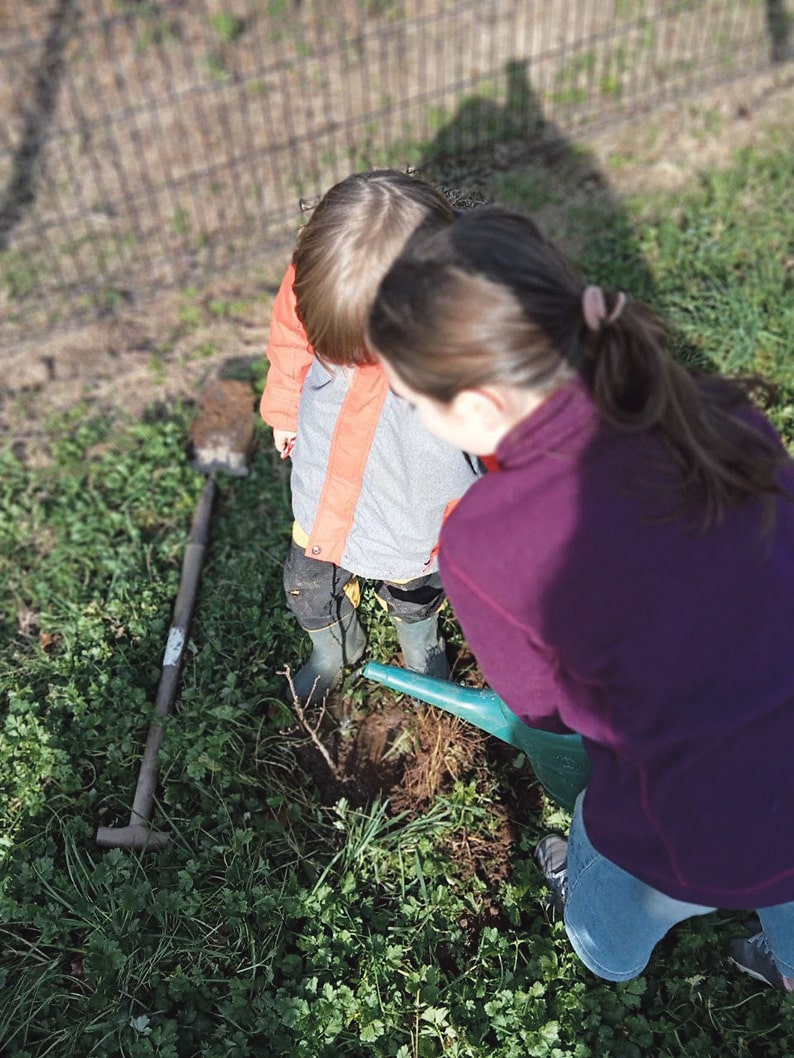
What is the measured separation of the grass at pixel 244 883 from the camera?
2.24 metres

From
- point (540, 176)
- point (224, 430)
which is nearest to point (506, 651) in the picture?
point (224, 430)

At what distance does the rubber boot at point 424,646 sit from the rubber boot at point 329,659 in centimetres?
14

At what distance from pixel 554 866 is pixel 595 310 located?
1.63 m

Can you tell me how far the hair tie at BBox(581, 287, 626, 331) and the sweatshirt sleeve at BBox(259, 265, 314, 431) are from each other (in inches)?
36.3

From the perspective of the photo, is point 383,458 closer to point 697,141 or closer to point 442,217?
point 442,217

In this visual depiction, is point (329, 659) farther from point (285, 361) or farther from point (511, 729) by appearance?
point (285, 361)

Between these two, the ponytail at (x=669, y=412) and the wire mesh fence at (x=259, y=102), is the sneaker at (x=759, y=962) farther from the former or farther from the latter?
the wire mesh fence at (x=259, y=102)

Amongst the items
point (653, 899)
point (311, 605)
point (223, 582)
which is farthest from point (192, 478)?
point (653, 899)

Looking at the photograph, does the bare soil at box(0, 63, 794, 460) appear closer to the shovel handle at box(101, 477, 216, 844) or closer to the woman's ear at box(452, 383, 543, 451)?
the shovel handle at box(101, 477, 216, 844)

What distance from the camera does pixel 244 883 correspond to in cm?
244

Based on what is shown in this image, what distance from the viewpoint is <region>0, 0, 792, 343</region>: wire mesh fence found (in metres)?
4.82

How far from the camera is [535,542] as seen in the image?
1.41 meters

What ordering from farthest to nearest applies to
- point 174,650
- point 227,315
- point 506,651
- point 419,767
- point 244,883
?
point 227,315
point 174,650
point 419,767
point 244,883
point 506,651

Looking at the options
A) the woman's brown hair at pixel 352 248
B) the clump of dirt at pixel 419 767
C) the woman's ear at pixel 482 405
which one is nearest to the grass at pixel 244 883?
the clump of dirt at pixel 419 767
